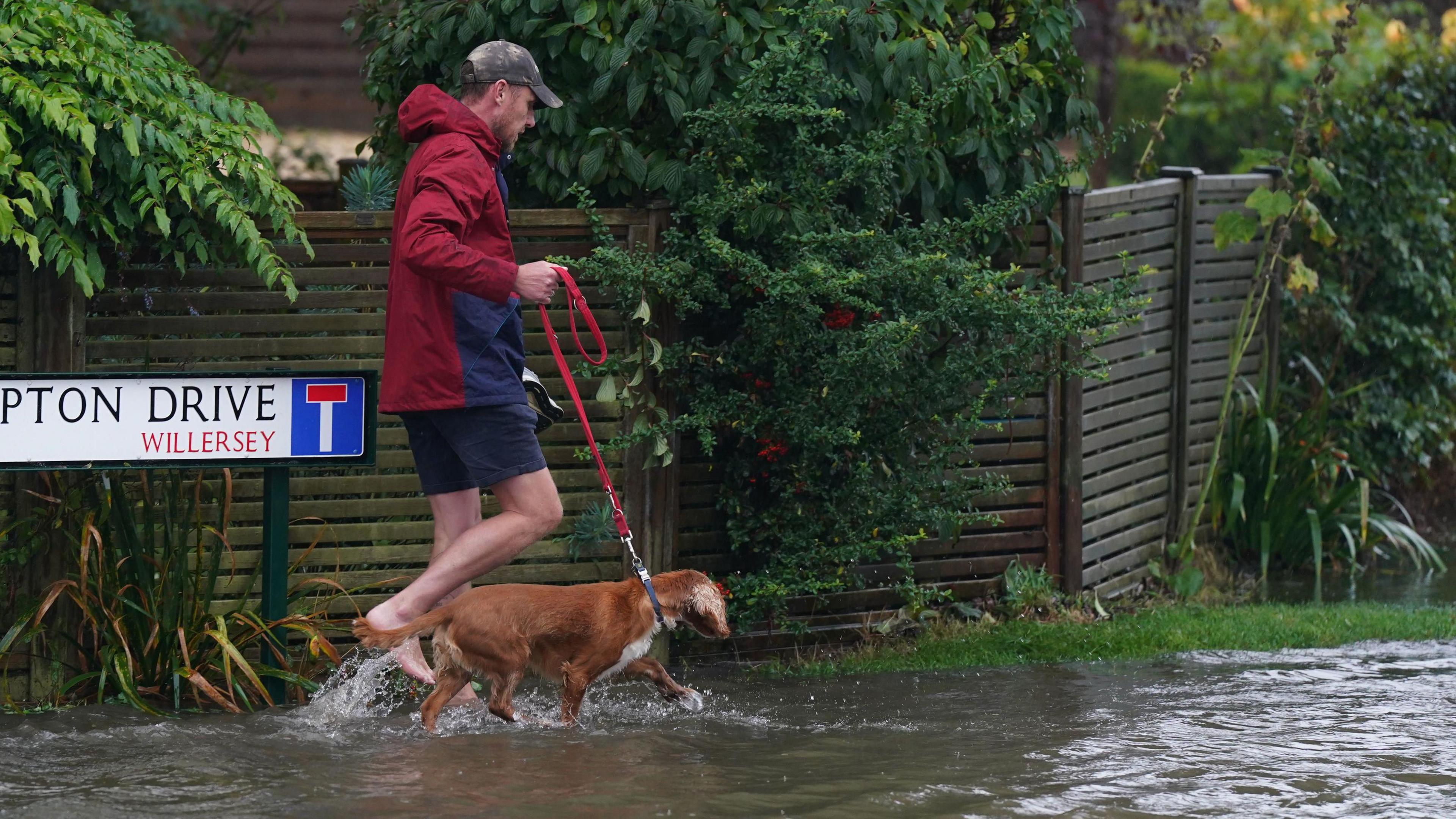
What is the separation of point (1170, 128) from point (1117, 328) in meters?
11.9

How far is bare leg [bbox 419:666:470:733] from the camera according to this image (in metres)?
5.16

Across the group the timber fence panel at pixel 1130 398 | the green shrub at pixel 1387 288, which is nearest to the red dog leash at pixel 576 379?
the timber fence panel at pixel 1130 398

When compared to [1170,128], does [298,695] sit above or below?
below

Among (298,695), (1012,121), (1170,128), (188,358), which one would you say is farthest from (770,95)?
(1170,128)

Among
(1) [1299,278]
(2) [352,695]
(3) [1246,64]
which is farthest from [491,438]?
(3) [1246,64]

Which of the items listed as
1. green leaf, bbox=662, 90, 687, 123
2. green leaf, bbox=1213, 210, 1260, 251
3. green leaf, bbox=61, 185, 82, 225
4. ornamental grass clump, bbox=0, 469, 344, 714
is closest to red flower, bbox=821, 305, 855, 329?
green leaf, bbox=662, 90, 687, 123

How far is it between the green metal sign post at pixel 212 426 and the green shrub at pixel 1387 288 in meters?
5.60

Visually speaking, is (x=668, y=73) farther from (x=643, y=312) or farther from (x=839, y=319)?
(x=839, y=319)

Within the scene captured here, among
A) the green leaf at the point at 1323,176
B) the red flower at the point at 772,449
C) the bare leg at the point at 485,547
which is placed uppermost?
the green leaf at the point at 1323,176

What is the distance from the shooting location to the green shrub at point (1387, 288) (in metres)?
8.91

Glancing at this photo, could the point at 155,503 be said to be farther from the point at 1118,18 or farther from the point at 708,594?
the point at 1118,18

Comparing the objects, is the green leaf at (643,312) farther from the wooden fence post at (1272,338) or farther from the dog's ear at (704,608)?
the wooden fence post at (1272,338)

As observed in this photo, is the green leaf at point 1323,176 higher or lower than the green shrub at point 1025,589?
higher

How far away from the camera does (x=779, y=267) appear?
602 centimetres
